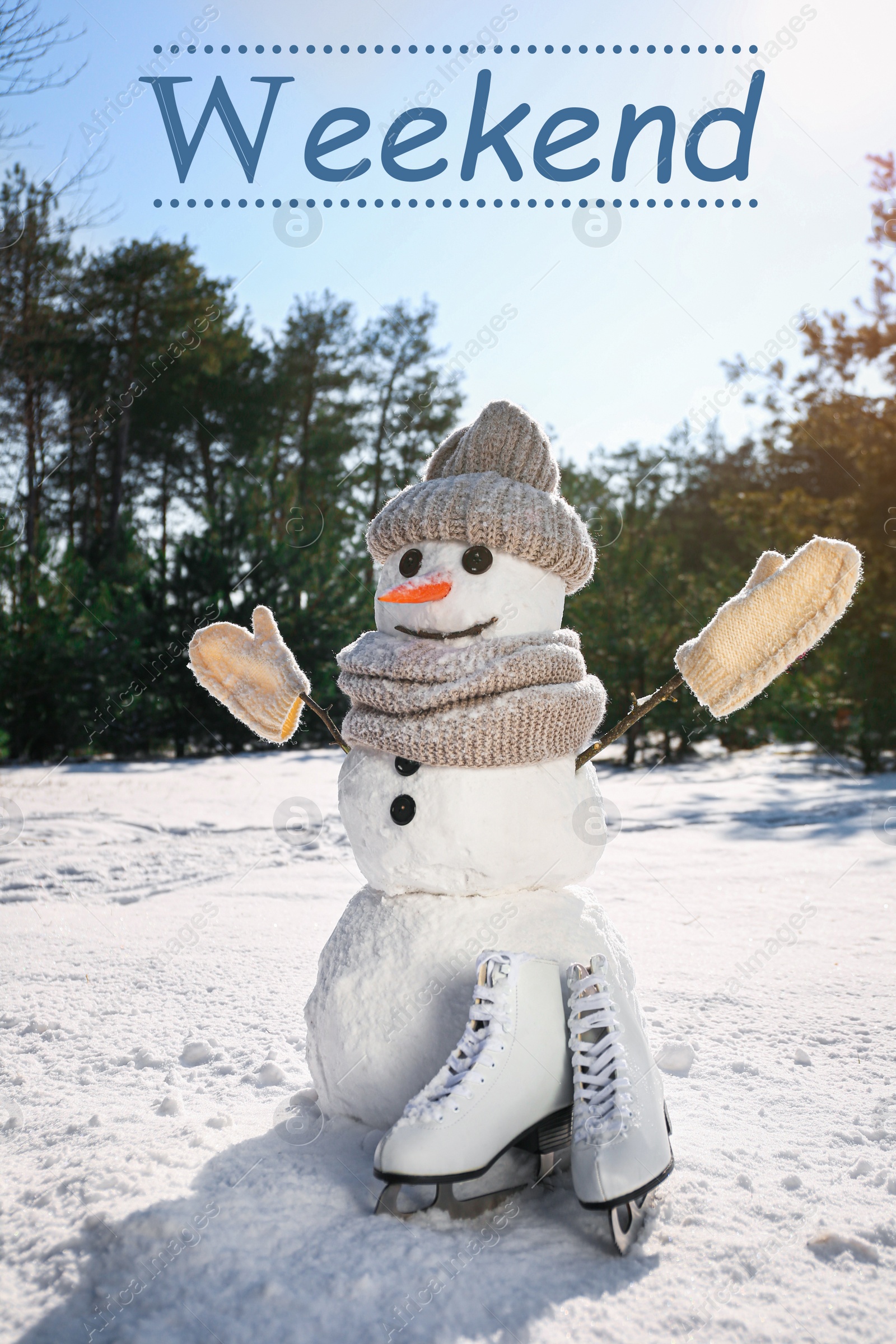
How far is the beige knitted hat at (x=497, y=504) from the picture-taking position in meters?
1.87

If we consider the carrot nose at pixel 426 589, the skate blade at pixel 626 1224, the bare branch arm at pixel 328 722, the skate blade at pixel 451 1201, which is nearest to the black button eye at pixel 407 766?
the bare branch arm at pixel 328 722

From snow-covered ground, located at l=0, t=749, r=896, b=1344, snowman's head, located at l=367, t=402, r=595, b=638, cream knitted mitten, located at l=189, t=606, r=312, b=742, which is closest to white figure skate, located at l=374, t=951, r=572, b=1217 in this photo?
snow-covered ground, located at l=0, t=749, r=896, b=1344

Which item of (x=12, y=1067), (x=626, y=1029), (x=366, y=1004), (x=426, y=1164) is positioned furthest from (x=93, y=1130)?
(x=626, y=1029)

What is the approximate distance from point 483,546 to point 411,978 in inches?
35.5

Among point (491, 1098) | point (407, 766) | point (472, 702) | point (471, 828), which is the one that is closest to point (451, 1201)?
point (491, 1098)

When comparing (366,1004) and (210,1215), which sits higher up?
(366,1004)

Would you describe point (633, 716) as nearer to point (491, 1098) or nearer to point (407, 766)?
point (407, 766)

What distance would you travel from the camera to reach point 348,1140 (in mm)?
1798

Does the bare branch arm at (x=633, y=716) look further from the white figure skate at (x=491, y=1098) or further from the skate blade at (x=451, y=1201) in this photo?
the skate blade at (x=451, y=1201)

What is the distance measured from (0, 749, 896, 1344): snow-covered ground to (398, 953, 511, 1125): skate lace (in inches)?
8.1

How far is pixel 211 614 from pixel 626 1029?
346 inches

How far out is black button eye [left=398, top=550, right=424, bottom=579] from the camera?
1.93 m

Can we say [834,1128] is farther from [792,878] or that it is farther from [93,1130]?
[792,878]

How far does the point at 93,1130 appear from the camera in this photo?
195 centimetres
